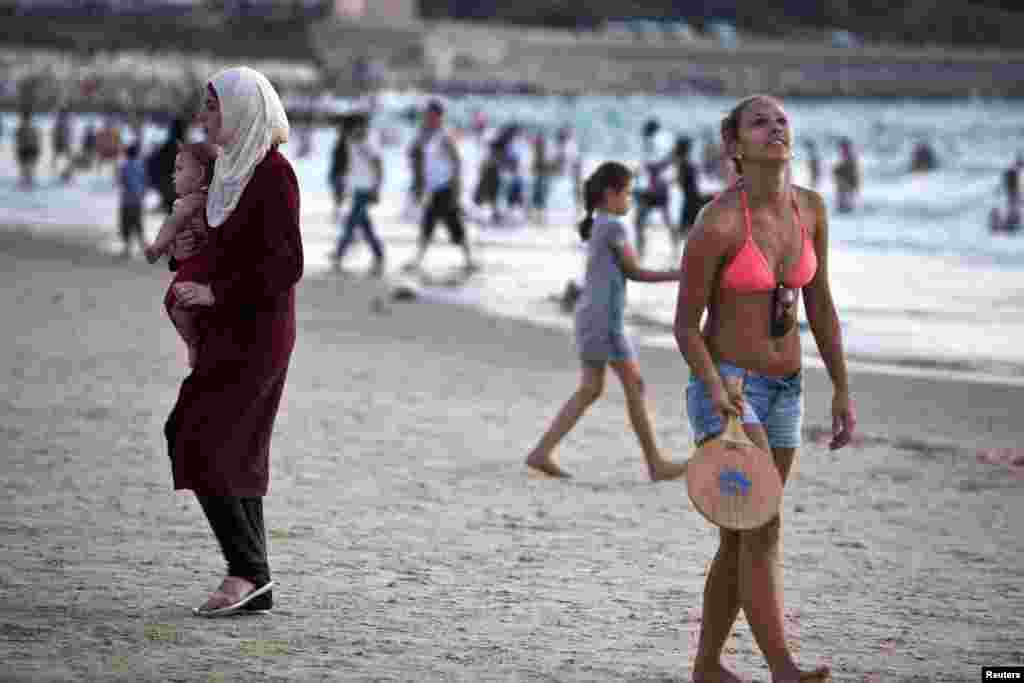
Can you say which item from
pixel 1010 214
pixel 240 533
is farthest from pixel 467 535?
pixel 1010 214

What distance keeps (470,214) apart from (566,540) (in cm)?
1405

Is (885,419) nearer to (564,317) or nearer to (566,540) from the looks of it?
(566,540)

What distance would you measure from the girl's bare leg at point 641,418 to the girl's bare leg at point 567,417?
10 centimetres

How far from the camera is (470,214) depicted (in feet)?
69.2

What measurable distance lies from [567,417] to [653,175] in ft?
42.1

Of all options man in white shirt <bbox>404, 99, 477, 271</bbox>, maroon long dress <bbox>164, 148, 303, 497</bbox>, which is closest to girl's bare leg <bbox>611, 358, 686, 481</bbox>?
maroon long dress <bbox>164, 148, 303, 497</bbox>

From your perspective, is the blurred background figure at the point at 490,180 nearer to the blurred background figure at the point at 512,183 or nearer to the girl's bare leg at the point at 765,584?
the blurred background figure at the point at 512,183

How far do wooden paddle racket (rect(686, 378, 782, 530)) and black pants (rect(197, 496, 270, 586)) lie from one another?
1444mm

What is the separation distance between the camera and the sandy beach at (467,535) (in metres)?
5.46

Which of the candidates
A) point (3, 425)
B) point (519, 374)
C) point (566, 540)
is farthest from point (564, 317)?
point (566, 540)

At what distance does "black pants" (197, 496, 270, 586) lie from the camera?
5664 millimetres

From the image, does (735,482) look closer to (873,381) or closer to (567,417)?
(567,417)

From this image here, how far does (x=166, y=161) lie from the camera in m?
22.8

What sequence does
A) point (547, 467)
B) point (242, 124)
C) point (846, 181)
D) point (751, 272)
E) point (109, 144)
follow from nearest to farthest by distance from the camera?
point (751, 272) < point (242, 124) < point (547, 467) < point (109, 144) < point (846, 181)
